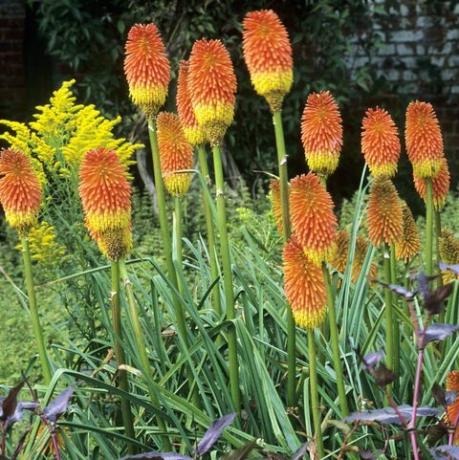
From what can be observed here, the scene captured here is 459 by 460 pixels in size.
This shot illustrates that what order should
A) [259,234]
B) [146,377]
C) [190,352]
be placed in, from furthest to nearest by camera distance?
[259,234], [190,352], [146,377]

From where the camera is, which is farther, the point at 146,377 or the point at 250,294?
the point at 250,294

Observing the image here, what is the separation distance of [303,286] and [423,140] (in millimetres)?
722

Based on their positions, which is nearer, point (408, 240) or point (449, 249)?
point (408, 240)

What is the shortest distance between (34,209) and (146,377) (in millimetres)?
453

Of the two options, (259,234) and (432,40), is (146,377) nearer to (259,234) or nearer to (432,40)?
(259,234)

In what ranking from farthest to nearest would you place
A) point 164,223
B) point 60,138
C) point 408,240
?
point 60,138 < point 408,240 < point 164,223

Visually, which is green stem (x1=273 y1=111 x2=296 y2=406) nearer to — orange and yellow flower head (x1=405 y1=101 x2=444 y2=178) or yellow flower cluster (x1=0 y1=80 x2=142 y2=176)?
orange and yellow flower head (x1=405 y1=101 x2=444 y2=178)

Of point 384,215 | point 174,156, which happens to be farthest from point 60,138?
point 384,215

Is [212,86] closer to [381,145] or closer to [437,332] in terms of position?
[381,145]

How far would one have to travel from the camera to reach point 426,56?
Answer: 9711mm

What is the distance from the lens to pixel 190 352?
2.57 metres

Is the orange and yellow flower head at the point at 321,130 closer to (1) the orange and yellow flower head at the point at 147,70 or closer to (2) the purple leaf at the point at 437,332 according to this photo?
(1) the orange and yellow flower head at the point at 147,70

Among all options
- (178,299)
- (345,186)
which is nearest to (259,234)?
(178,299)

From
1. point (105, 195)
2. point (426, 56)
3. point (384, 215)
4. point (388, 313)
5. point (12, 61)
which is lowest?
point (388, 313)
